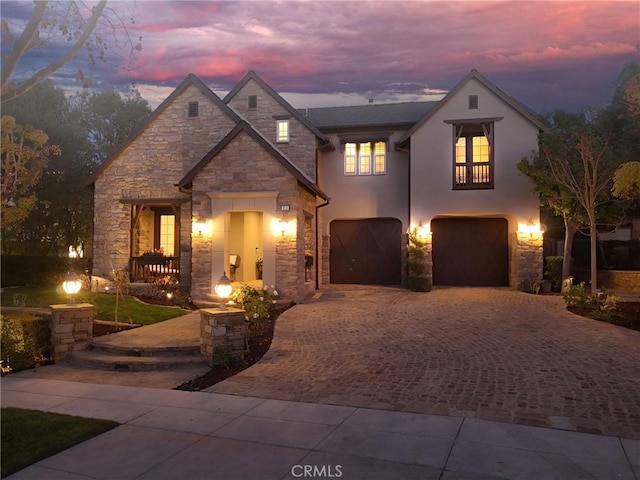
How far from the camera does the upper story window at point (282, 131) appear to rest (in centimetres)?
1997

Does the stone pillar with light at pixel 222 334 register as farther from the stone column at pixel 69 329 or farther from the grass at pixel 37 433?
the grass at pixel 37 433

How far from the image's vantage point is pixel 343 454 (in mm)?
4898

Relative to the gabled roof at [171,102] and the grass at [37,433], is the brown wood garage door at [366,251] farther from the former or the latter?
the grass at [37,433]

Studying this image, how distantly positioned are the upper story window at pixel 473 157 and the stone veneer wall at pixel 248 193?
23.6 ft

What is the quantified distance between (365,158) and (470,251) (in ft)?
20.1

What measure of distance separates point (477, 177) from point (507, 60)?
180 inches

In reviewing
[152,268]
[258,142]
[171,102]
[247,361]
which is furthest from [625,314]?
[171,102]

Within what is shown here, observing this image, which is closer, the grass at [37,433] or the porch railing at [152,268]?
the grass at [37,433]

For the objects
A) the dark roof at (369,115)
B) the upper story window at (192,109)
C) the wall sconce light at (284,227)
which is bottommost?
the wall sconce light at (284,227)

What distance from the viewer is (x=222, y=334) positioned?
Answer: 367 inches

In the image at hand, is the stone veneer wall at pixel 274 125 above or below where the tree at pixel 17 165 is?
above

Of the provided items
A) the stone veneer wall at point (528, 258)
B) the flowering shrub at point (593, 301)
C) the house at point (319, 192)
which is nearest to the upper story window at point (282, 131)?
the house at point (319, 192)

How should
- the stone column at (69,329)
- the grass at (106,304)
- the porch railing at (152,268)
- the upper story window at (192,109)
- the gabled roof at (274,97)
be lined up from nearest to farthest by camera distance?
the stone column at (69,329) < the grass at (106,304) < the porch railing at (152,268) < the upper story window at (192,109) < the gabled roof at (274,97)

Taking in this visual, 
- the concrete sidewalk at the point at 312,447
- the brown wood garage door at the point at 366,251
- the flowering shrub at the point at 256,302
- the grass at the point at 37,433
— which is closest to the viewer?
the concrete sidewalk at the point at 312,447
